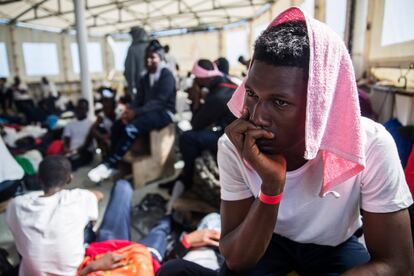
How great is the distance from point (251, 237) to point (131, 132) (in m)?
2.74

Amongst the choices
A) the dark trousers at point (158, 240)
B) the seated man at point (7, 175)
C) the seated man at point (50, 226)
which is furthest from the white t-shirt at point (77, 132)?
the seated man at point (50, 226)

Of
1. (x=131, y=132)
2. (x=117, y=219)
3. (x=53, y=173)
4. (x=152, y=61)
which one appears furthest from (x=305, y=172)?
(x=152, y=61)

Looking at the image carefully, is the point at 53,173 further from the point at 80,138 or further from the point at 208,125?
the point at 80,138

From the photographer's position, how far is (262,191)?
0.88 meters

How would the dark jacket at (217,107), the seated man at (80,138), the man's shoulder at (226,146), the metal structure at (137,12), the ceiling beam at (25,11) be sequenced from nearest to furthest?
1. the man's shoulder at (226,146)
2. the dark jacket at (217,107)
3. the seated man at (80,138)
4. the ceiling beam at (25,11)
5. the metal structure at (137,12)

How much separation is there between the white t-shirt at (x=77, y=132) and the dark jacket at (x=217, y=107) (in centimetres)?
207

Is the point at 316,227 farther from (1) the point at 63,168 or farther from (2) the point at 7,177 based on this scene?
(2) the point at 7,177

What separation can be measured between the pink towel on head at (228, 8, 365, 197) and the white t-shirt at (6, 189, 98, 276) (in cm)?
129

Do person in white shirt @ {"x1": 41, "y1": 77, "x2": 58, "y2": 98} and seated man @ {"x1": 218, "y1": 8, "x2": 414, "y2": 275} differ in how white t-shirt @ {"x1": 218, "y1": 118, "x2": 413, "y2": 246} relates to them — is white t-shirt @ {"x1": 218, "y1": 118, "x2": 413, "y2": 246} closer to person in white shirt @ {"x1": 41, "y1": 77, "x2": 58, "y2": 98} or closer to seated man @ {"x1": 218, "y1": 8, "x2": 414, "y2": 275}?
seated man @ {"x1": 218, "y1": 8, "x2": 414, "y2": 275}

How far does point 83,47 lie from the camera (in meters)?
4.62

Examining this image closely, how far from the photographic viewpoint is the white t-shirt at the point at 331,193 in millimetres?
877

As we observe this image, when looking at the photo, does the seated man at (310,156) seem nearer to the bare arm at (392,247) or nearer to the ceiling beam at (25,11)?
the bare arm at (392,247)

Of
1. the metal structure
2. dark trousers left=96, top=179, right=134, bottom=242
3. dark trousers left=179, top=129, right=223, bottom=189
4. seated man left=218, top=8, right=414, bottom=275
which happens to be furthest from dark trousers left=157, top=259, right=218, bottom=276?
the metal structure

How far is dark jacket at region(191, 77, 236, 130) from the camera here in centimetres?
281
